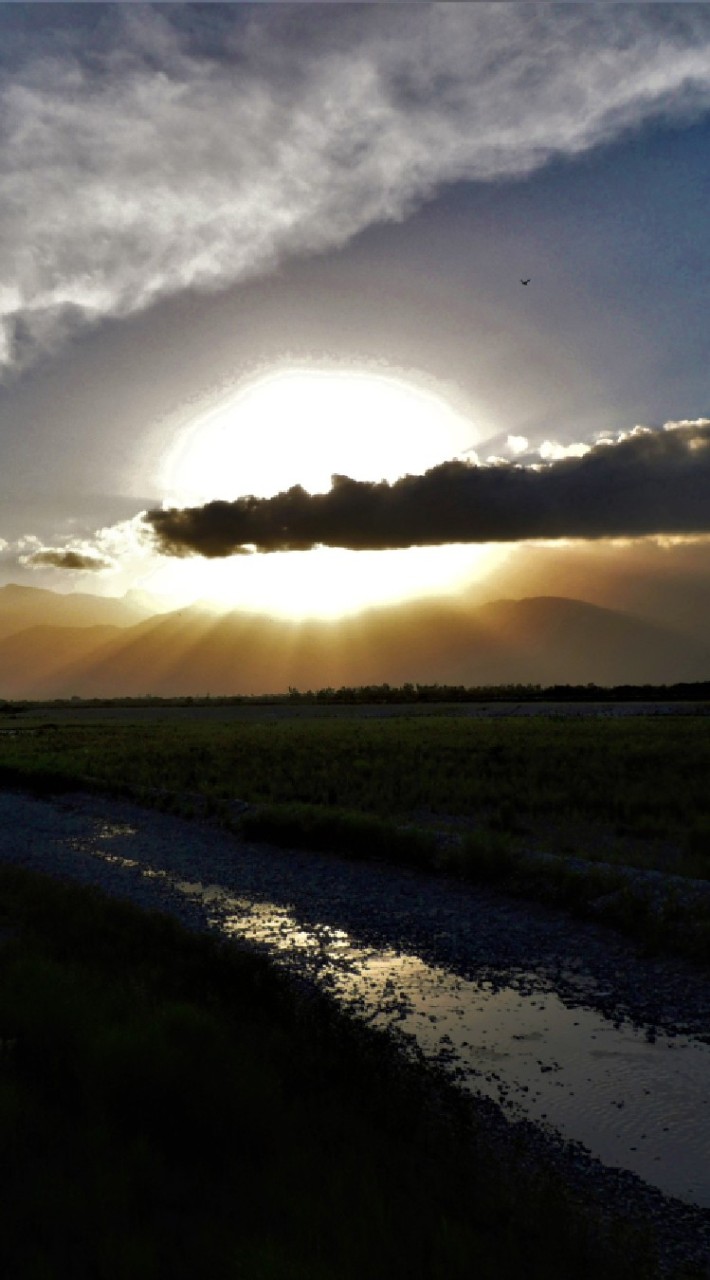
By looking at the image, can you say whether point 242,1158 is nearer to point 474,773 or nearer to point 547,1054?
point 547,1054

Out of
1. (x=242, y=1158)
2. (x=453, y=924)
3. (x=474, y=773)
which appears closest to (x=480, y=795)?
(x=474, y=773)

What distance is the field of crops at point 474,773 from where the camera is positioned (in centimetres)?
2566

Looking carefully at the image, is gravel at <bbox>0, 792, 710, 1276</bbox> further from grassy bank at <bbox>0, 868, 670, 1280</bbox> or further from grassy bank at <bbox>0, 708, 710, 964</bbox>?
grassy bank at <bbox>0, 708, 710, 964</bbox>

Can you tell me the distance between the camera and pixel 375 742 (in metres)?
51.9

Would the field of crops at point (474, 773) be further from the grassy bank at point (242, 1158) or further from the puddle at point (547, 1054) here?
Result: the grassy bank at point (242, 1158)

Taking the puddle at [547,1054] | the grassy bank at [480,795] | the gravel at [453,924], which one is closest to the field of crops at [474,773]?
the grassy bank at [480,795]

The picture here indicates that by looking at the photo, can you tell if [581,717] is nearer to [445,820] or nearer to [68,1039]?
[445,820]

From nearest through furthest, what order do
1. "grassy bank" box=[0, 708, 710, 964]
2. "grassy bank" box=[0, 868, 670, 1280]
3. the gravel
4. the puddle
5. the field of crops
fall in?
A: "grassy bank" box=[0, 868, 670, 1280] → the gravel → the puddle → "grassy bank" box=[0, 708, 710, 964] → the field of crops

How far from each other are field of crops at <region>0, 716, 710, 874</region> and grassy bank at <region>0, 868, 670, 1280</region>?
1298 cm

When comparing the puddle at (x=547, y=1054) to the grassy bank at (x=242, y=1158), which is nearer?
the grassy bank at (x=242, y=1158)

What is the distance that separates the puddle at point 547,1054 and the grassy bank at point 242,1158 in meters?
0.87

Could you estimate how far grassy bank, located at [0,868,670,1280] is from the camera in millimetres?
5750

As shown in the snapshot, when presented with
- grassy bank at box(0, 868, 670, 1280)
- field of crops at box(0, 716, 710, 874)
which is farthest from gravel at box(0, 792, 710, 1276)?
A: field of crops at box(0, 716, 710, 874)

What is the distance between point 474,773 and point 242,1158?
3053 cm
